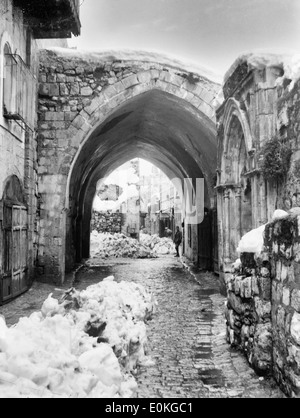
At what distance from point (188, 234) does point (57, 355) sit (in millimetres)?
13950

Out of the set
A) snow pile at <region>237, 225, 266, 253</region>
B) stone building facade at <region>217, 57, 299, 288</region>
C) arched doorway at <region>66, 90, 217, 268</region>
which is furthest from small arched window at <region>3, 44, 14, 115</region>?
snow pile at <region>237, 225, 266, 253</region>

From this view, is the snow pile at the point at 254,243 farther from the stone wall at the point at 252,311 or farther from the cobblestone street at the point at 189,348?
the cobblestone street at the point at 189,348

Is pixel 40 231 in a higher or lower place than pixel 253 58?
lower

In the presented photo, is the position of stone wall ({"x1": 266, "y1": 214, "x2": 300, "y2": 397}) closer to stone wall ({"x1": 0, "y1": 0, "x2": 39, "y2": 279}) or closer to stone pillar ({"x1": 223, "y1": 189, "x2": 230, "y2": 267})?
stone pillar ({"x1": 223, "y1": 189, "x2": 230, "y2": 267})

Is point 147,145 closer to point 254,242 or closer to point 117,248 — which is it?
point 117,248

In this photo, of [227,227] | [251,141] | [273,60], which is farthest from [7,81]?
[227,227]

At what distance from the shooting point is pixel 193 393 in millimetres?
3555

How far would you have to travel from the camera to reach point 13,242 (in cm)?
798

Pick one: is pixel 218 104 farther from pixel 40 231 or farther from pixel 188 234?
pixel 188 234

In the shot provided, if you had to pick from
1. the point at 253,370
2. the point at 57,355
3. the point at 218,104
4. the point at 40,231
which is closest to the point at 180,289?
the point at 40,231

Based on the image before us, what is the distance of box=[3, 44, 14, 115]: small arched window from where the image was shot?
751cm

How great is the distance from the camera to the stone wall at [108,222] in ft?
84.0
